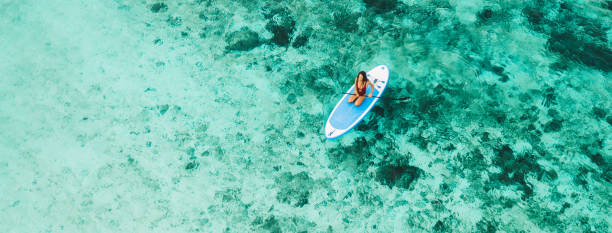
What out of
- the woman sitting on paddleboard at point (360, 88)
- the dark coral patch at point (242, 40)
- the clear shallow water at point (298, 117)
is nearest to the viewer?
the clear shallow water at point (298, 117)

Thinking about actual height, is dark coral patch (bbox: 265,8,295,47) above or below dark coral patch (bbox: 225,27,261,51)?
above

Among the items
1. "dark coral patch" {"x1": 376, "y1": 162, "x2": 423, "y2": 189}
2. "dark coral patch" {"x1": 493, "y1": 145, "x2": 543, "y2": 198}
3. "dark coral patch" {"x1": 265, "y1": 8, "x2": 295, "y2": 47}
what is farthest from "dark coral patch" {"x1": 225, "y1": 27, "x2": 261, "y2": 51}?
"dark coral patch" {"x1": 493, "y1": 145, "x2": 543, "y2": 198}

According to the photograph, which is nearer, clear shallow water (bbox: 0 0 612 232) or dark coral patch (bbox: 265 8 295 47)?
clear shallow water (bbox: 0 0 612 232)

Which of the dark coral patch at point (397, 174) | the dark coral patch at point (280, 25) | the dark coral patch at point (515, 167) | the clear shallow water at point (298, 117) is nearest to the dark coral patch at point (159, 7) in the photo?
the clear shallow water at point (298, 117)

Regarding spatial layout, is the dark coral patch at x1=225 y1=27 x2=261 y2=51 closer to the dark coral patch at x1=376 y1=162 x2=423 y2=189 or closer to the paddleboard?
the paddleboard

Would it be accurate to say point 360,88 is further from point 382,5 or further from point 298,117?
point 382,5

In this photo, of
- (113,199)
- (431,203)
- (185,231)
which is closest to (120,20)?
(113,199)

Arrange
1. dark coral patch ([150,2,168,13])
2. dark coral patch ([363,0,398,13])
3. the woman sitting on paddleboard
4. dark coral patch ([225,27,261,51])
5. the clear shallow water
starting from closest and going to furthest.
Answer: the clear shallow water, the woman sitting on paddleboard, dark coral patch ([225,27,261,51]), dark coral patch ([363,0,398,13]), dark coral patch ([150,2,168,13])

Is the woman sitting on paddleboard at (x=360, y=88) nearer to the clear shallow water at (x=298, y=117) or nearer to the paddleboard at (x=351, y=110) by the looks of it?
the paddleboard at (x=351, y=110)
